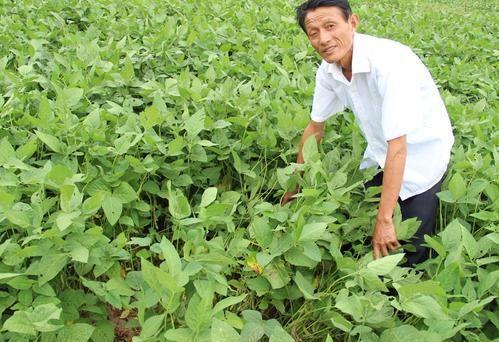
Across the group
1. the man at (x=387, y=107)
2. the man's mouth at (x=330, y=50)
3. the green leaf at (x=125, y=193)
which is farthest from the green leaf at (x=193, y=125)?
the man's mouth at (x=330, y=50)

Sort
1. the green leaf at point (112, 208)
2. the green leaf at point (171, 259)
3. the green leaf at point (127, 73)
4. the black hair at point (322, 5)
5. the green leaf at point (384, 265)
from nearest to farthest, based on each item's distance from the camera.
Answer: the green leaf at point (171, 259), the green leaf at point (384, 265), the green leaf at point (112, 208), the black hair at point (322, 5), the green leaf at point (127, 73)

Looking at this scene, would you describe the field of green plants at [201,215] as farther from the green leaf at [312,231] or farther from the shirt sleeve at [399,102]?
the shirt sleeve at [399,102]

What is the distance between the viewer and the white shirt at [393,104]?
2.05 m

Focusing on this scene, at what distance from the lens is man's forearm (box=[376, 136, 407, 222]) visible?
209 cm

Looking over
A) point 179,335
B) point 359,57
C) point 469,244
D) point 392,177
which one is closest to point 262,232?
point 179,335

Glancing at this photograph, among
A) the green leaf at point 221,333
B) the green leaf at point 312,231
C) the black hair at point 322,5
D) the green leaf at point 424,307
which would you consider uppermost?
the black hair at point 322,5

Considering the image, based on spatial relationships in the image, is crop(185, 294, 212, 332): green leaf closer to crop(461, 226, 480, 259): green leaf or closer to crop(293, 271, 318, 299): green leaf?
crop(293, 271, 318, 299): green leaf

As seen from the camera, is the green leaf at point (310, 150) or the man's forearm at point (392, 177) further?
the green leaf at point (310, 150)

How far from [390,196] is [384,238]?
170mm

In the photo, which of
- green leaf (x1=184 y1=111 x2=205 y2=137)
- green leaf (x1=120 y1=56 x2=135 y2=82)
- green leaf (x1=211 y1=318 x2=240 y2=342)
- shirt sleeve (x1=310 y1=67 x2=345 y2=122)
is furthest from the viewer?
green leaf (x1=120 y1=56 x2=135 y2=82)

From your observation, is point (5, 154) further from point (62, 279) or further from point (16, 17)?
point (16, 17)

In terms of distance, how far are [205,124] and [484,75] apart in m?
2.73

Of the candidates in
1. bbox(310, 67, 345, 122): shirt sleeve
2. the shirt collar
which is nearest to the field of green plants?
bbox(310, 67, 345, 122): shirt sleeve

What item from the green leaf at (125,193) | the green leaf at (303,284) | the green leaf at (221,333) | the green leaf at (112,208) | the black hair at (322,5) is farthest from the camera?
the black hair at (322,5)
